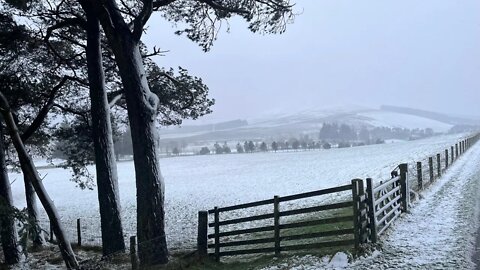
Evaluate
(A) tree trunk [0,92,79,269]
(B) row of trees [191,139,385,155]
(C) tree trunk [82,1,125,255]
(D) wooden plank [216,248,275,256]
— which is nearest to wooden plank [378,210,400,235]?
(D) wooden plank [216,248,275,256]

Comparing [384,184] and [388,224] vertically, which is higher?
[384,184]

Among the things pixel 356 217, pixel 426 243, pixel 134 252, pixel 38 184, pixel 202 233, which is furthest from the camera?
pixel 38 184

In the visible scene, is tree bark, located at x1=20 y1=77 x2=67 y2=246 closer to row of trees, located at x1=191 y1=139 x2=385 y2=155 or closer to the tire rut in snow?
the tire rut in snow

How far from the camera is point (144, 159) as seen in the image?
10.6 metres

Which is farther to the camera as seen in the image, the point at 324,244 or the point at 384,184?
the point at 384,184

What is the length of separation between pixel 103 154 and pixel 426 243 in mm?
8773

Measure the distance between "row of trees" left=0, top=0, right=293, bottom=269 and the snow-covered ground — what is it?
400 cm

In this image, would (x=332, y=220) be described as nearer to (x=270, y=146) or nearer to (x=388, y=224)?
(x=388, y=224)

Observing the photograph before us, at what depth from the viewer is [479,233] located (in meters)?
9.62

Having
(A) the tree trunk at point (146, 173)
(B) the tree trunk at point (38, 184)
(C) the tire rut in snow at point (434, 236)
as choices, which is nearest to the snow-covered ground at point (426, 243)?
(C) the tire rut in snow at point (434, 236)

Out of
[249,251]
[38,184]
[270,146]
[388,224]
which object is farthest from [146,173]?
[270,146]

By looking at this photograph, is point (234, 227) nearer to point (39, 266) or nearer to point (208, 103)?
point (208, 103)

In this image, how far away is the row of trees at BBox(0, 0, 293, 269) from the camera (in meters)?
10.7

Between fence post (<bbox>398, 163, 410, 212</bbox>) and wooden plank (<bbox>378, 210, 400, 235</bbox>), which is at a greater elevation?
fence post (<bbox>398, 163, 410, 212</bbox>)
